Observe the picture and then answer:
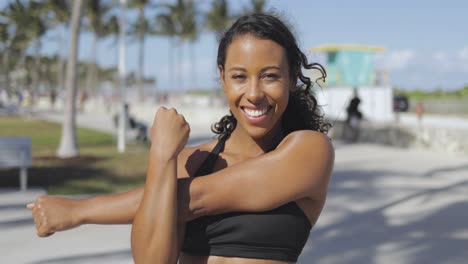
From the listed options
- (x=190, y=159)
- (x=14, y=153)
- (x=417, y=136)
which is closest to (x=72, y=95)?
(x=14, y=153)

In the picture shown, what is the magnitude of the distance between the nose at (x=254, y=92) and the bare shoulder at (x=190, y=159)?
0.90 ft

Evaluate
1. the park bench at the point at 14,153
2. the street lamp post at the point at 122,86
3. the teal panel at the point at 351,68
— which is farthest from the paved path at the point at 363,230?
the teal panel at the point at 351,68

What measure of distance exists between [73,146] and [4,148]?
4.21m

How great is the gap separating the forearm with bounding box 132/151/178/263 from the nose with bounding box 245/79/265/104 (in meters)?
0.27

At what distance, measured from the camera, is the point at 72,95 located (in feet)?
47.2

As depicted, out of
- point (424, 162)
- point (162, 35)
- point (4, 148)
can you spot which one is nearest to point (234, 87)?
point (4, 148)

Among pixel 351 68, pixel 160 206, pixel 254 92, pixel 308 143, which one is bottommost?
pixel 351 68

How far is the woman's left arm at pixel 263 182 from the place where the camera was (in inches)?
63.1

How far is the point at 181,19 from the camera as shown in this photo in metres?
64.0

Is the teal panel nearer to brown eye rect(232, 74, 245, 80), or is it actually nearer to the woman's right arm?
brown eye rect(232, 74, 245, 80)

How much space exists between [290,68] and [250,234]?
47 centimetres

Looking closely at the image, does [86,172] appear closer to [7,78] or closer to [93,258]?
[93,258]

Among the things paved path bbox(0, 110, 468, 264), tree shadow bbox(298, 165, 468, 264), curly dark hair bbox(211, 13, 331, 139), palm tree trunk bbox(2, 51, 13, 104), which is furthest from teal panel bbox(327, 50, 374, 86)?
curly dark hair bbox(211, 13, 331, 139)

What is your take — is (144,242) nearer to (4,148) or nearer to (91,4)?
(4,148)
